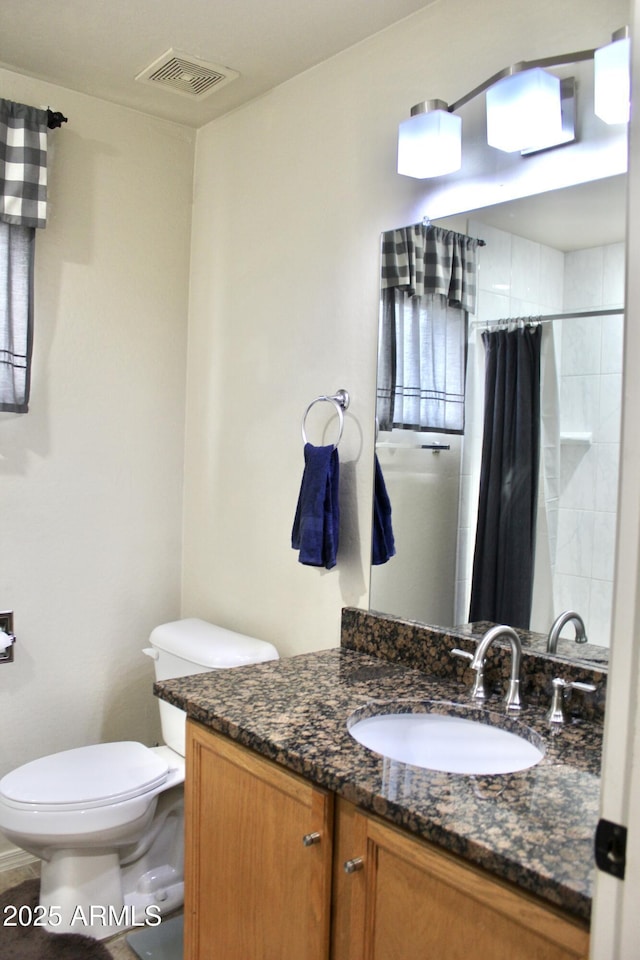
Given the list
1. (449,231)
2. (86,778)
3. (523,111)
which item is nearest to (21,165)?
(449,231)

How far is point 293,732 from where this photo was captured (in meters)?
1.39

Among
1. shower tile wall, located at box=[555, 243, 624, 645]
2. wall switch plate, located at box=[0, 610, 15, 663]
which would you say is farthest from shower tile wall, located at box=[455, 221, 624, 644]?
wall switch plate, located at box=[0, 610, 15, 663]

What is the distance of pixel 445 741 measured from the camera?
1.52m

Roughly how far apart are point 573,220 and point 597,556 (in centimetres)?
68

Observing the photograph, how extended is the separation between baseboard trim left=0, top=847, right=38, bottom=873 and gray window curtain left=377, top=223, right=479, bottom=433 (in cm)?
175

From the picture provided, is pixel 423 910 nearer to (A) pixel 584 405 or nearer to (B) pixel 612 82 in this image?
(A) pixel 584 405

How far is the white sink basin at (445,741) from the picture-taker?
4.66ft

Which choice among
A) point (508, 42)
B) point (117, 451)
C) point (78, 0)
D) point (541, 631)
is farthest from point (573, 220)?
point (117, 451)

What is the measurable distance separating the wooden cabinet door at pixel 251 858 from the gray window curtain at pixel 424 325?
89 cm

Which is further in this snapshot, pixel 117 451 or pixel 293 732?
pixel 117 451

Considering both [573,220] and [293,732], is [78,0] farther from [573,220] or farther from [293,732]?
[293,732]

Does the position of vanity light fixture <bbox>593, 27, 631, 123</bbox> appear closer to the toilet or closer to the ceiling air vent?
the ceiling air vent

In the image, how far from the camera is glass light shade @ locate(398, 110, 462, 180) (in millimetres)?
1795

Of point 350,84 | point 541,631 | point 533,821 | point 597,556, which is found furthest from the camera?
point 350,84
